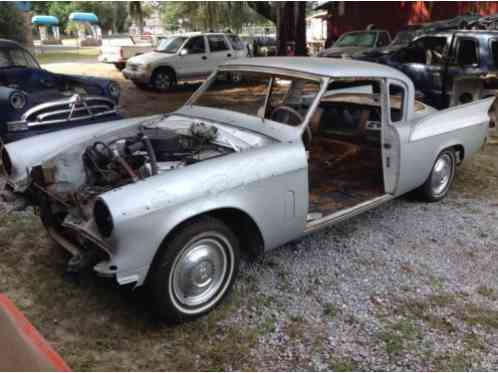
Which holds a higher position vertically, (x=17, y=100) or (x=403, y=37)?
(x=403, y=37)

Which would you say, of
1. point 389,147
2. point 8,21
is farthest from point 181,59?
point 389,147

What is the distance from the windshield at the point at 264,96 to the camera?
377 centimetres

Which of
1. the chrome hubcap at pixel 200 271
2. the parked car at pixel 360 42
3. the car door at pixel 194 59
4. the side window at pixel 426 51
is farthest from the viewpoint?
the parked car at pixel 360 42

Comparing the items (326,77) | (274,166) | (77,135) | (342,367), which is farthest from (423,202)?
(77,135)

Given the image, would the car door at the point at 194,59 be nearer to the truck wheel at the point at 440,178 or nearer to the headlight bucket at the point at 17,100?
the headlight bucket at the point at 17,100

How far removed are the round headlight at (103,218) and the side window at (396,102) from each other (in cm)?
298

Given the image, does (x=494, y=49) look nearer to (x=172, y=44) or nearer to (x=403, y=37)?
(x=403, y=37)

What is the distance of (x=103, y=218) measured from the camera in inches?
100

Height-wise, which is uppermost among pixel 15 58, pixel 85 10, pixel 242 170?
pixel 85 10

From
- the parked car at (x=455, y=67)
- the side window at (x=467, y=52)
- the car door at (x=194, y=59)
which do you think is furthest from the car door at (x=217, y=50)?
the side window at (x=467, y=52)

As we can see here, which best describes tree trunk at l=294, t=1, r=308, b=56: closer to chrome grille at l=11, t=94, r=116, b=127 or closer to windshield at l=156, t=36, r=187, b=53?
windshield at l=156, t=36, r=187, b=53

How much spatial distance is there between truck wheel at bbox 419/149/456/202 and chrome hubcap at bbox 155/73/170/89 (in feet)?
31.6

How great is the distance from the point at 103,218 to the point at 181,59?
11.4m

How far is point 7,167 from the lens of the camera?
12.2 ft
